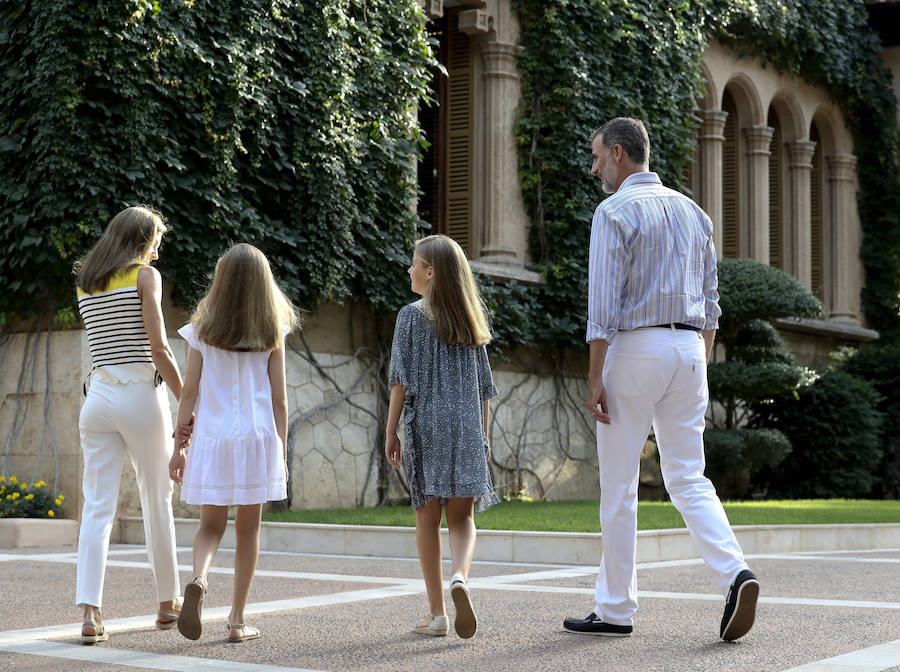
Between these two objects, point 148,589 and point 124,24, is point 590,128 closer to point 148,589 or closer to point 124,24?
point 124,24

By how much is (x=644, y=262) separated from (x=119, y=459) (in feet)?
7.53

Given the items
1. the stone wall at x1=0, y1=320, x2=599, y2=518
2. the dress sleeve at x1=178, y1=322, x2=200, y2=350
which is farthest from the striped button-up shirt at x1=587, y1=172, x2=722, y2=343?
the stone wall at x1=0, y1=320, x2=599, y2=518

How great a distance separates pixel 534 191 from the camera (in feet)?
50.2

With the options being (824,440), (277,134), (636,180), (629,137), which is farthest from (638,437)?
(824,440)

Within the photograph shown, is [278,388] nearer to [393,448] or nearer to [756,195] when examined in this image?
[393,448]

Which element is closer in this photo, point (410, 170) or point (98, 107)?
point (98, 107)

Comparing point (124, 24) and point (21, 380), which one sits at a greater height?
point (124, 24)

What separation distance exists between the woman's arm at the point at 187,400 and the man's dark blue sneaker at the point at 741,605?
2197 millimetres

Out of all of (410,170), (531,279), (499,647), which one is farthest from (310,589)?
(531,279)

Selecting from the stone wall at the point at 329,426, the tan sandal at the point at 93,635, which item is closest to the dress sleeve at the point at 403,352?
the tan sandal at the point at 93,635

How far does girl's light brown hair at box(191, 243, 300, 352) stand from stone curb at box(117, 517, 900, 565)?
362 cm

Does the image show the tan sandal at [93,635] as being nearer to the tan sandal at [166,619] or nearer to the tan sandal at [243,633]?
the tan sandal at [166,619]

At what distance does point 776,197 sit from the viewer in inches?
834

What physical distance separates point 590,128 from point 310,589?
9750 millimetres
